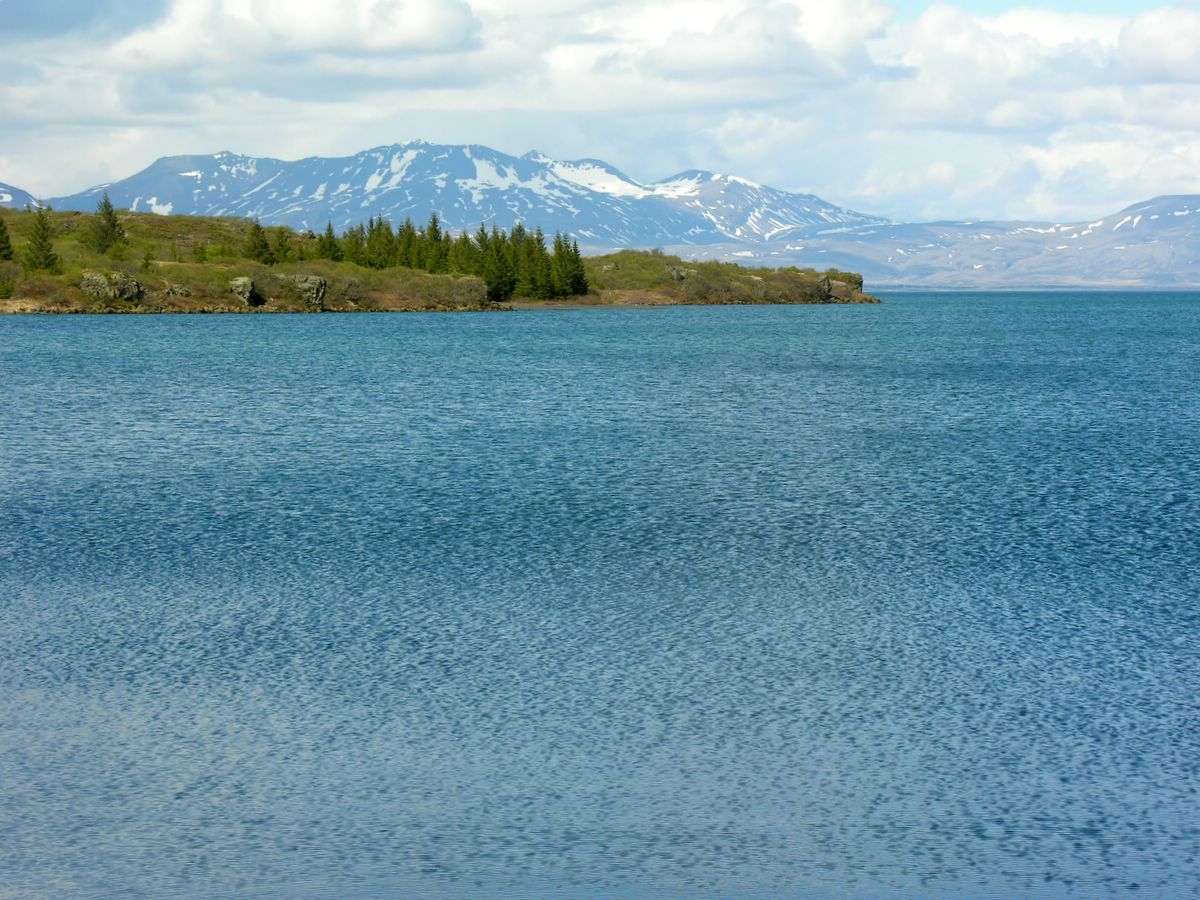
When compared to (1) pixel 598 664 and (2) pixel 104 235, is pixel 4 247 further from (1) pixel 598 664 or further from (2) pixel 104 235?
(1) pixel 598 664

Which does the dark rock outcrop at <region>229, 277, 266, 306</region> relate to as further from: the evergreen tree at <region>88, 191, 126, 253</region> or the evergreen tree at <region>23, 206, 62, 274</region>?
the evergreen tree at <region>23, 206, 62, 274</region>

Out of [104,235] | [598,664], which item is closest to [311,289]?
[104,235]

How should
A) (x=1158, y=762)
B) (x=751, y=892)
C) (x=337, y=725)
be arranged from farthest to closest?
(x=337, y=725), (x=1158, y=762), (x=751, y=892)

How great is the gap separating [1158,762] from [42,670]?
630 inches

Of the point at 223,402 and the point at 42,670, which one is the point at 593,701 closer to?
the point at 42,670

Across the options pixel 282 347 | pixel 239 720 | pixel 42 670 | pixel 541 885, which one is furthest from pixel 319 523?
pixel 282 347

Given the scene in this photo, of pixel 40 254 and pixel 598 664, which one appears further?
pixel 40 254

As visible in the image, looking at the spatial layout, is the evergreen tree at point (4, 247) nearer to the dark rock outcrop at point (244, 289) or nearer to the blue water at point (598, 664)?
the dark rock outcrop at point (244, 289)

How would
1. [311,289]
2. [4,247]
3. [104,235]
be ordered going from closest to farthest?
[4,247] → [311,289] → [104,235]

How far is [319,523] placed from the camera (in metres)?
32.9

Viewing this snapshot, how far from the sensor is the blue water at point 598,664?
14164 mm

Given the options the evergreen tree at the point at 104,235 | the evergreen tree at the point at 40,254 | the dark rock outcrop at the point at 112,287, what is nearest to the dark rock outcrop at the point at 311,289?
the dark rock outcrop at the point at 112,287

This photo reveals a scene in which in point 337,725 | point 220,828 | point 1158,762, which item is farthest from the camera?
point 337,725

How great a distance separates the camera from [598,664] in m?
21.0
